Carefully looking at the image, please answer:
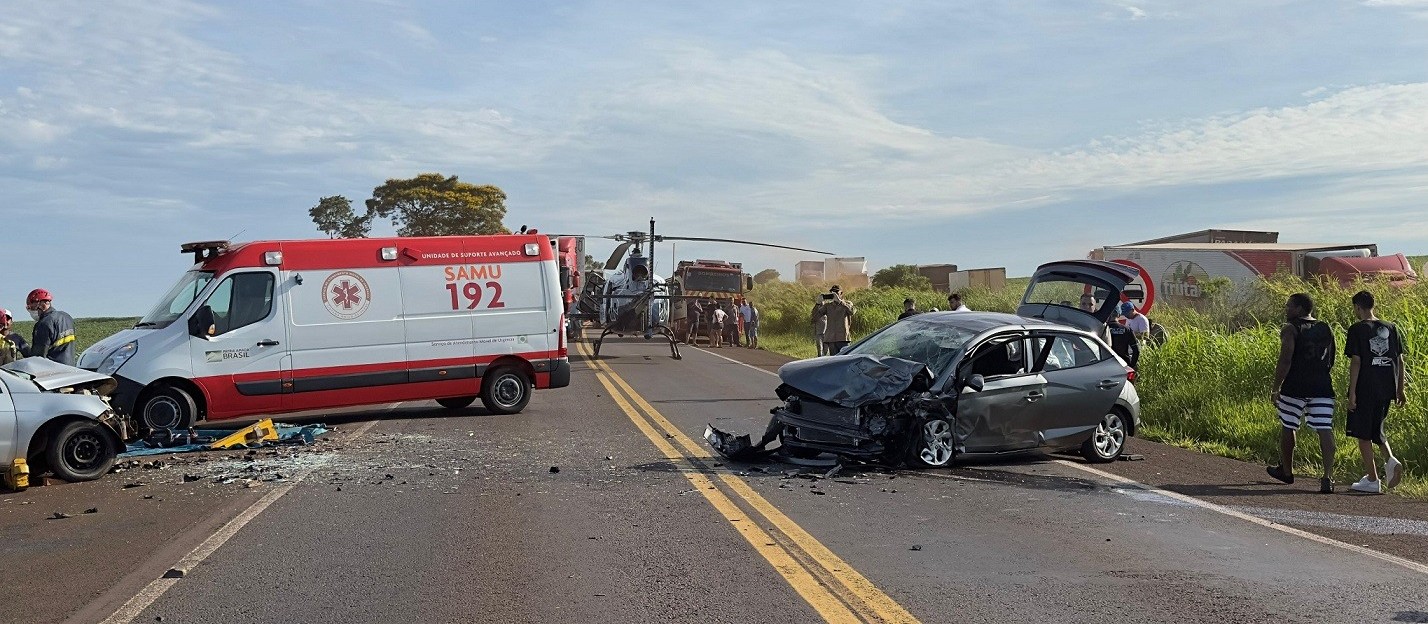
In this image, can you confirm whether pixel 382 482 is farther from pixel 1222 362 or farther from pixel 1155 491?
pixel 1222 362

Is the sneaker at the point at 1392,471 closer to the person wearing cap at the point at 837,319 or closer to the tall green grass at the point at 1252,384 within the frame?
the tall green grass at the point at 1252,384

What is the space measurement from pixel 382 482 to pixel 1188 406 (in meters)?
10.6

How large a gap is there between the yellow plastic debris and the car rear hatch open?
849 cm

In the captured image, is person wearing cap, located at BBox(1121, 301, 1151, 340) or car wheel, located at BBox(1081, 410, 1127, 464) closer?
car wheel, located at BBox(1081, 410, 1127, 464)

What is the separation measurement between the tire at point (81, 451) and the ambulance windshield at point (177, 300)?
3637 millimetres

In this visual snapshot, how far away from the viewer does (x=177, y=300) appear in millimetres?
14164

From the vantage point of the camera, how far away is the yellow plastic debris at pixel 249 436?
12.1 metres

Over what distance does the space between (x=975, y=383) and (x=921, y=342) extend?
36.8 inches

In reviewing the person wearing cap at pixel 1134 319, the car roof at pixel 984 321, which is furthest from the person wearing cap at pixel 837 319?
the car roof at pixel 984 321

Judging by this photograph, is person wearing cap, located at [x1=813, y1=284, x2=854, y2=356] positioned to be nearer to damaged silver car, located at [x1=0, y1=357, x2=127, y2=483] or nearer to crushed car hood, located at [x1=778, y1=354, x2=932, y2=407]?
crushed car hood, located at [x1=778, y1=354, x2=932, y2=407]

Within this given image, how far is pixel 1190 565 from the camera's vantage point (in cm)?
686

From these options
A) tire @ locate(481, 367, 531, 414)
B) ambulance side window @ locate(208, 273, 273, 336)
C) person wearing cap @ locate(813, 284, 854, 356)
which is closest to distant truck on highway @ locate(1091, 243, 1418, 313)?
person wearing cap @ locate(813, 284, 854, 356)

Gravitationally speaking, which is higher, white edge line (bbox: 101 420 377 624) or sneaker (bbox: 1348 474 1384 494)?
white edge line (bbox: 101 420 377 624)

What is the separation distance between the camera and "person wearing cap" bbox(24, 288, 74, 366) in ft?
43.3
